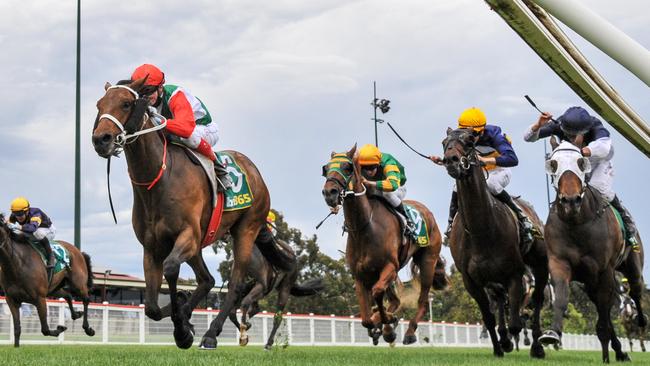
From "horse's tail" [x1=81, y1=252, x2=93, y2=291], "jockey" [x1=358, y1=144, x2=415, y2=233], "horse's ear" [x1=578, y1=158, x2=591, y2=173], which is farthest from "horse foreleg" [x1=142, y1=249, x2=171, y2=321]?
"horse's tail" [x1=81, y1=252, x2=93, y2=291]

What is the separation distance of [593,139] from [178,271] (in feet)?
16.6

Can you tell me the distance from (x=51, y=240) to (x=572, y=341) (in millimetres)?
33153

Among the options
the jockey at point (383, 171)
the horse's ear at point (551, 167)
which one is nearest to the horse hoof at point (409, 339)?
the jockey at point (383, 171)

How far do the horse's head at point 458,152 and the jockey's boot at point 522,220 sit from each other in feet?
4.86

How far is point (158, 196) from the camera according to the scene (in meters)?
7.74

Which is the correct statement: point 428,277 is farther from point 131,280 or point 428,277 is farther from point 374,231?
point 131,280

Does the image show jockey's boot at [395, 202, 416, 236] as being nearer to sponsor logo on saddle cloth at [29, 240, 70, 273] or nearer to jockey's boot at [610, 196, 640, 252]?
jockey's boot at [610, 196, 640, 252]

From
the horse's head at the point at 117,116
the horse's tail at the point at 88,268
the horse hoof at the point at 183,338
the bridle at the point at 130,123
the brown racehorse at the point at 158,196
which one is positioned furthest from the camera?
the horse's tail at the point at 88,268

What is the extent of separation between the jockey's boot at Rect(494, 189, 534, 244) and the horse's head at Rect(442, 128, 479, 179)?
1.48m

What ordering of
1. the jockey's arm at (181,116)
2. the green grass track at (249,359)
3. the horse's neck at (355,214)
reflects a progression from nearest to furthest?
the green grass track at (249,359)
the jockey's arm at (181,116)
the horse's neck at (355,214)

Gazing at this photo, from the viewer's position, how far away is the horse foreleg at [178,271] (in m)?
7.30

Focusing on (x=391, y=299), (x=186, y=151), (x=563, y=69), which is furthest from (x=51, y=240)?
(x=563, y=69)

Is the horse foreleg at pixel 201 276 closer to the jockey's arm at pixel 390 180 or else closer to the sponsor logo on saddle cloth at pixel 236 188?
the sponsor logo on saddle cloth at pixel 236 188

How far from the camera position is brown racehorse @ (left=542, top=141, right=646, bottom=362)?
27.7ft
